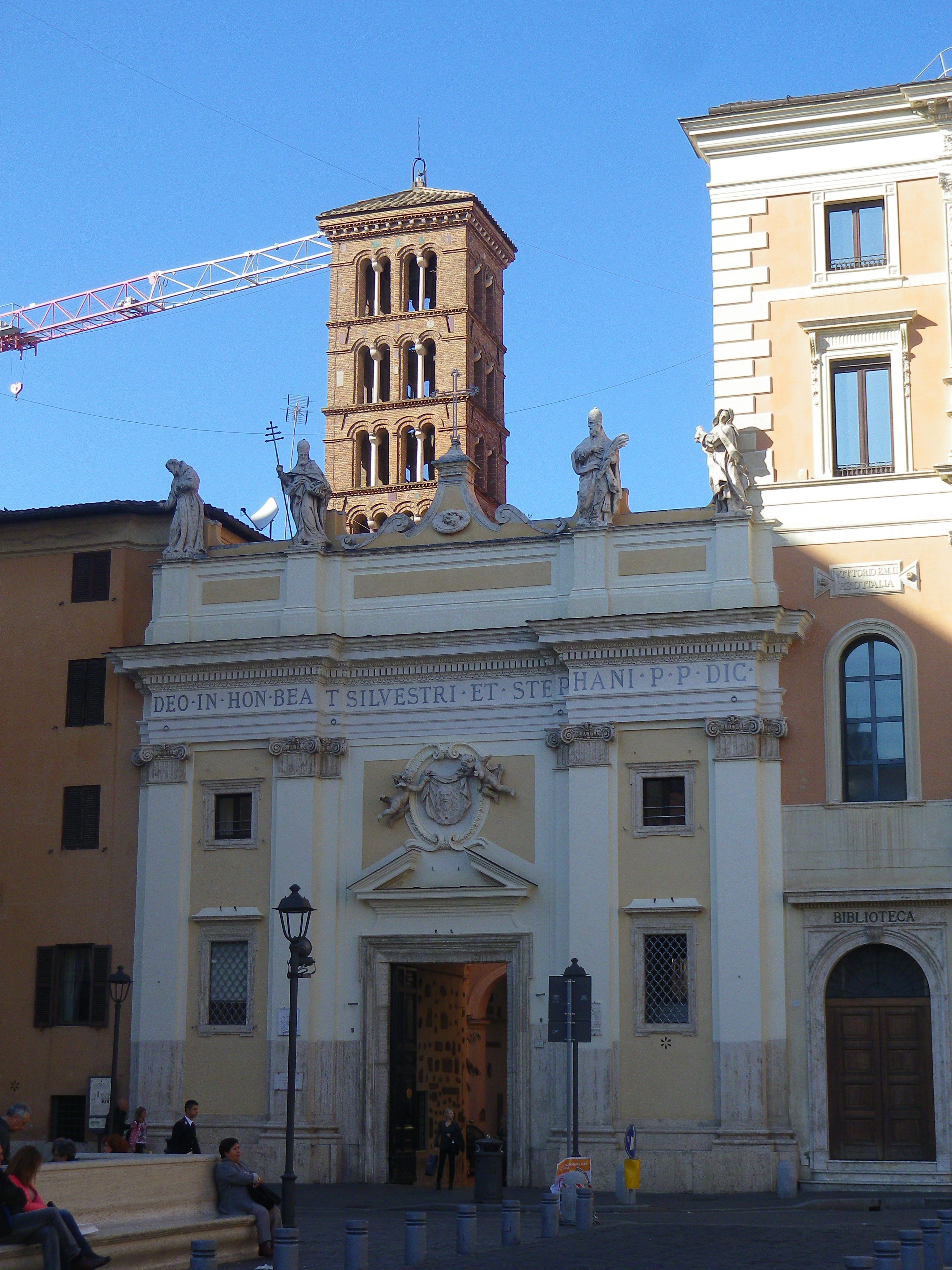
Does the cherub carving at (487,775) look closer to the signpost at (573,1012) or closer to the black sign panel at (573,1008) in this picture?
the signpost at (573,1012)

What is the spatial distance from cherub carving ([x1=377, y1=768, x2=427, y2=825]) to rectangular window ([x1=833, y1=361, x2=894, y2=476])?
8.72m

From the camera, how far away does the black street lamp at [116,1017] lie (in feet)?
96.5

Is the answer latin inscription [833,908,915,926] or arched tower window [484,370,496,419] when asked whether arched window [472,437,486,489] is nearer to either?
arched tower window [484,370,496,419]

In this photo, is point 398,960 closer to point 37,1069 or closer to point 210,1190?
point 37,1069

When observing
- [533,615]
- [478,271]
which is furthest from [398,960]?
Answer: [478,271]

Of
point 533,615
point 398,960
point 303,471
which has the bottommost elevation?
point 398,960

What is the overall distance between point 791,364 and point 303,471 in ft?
28.5

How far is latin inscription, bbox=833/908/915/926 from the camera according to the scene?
2811 centimetres

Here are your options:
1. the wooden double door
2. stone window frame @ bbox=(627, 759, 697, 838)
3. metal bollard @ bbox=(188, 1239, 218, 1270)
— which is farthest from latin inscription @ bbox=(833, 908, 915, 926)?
metal bollard @ bbox=(188, 1239, 218, 1270)

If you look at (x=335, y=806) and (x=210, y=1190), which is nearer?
(x=210, y=1190)

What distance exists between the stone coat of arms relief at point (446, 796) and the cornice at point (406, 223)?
153 ft

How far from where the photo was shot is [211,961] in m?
31.3

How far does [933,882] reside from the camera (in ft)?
92.1

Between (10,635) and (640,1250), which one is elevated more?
(10,635)
